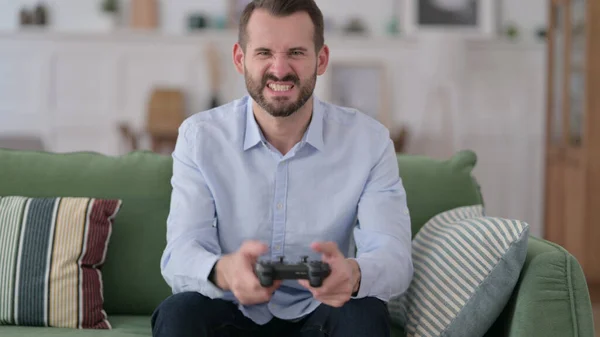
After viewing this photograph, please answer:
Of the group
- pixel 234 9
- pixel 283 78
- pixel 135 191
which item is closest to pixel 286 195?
pixel 283 78

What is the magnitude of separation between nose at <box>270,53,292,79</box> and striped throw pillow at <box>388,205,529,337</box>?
0.53m

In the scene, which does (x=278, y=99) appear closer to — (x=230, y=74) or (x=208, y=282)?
(x=208, y=282)

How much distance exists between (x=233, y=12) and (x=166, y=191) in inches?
154

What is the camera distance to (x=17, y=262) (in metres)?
1.99

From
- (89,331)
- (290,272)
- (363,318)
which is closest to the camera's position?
(290,272)

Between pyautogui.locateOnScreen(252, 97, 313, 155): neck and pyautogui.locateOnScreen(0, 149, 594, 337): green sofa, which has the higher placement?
pyautogui.locateOnScreen(252, 97, 313, 155): neck

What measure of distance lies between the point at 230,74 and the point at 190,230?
4.20 metres

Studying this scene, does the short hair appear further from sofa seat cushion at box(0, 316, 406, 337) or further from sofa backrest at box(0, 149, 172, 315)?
sofa seat cushion at box(0, 316, 406, 337)

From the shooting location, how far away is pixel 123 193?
2166mm

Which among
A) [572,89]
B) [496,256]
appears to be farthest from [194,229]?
[572,89]

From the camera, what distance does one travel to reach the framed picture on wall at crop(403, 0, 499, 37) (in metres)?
5.86

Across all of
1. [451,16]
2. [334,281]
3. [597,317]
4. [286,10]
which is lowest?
[597,317]

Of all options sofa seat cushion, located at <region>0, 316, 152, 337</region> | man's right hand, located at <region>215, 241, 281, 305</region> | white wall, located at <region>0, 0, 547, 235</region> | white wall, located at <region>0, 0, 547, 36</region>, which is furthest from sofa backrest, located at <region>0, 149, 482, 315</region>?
white wall, located at <region>0, 0, 547, 36</region>

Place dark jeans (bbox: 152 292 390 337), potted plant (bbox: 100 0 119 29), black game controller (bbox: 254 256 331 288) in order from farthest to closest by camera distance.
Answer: potted plant (bbox: 100 0 119 29)
dark jeans (bbox: 152 292 390 337)
black game controller (bbox: 254 256 331 288)
